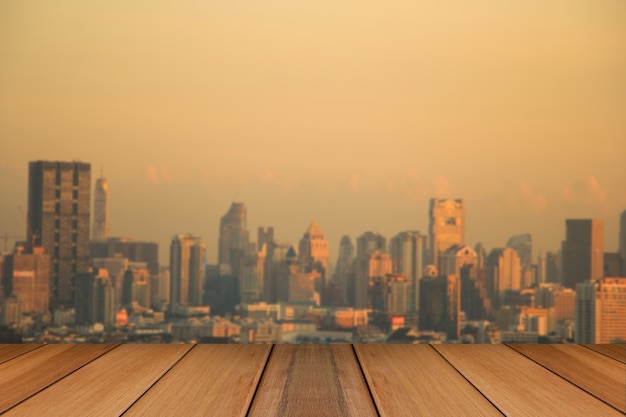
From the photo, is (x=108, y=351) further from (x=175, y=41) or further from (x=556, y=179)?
(x=556, y=179)

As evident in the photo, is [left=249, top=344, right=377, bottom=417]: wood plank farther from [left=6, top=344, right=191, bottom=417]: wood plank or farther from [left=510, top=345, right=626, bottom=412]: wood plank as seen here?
[left=510, top=345, right=626, bottom=412]: wood plank

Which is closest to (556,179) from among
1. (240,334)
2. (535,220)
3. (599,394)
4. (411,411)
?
(535,220)

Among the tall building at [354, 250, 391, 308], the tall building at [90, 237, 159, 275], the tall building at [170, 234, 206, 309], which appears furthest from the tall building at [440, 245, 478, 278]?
the tall building at [90, 237, 159, 275]

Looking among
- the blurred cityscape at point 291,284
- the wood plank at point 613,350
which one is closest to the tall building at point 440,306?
the blurred cityscape at point 291,284

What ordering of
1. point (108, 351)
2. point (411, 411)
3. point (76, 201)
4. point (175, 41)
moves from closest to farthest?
point (411, 411), point (108, 351), point (175, 41), point (76, 201)

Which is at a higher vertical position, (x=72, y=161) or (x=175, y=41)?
(x=175, y=41)
